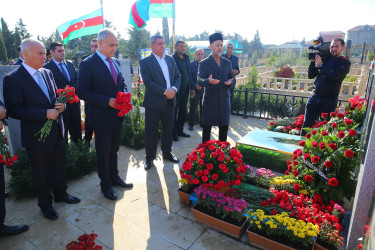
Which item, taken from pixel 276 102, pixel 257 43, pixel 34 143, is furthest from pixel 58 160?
pixel 257 43

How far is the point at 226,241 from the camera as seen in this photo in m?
2.36

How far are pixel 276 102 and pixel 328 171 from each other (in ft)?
14.8

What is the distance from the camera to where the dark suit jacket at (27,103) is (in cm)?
232

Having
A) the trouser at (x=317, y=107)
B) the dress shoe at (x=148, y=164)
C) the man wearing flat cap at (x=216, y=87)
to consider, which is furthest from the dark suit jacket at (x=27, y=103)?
the trouser at (x=317, y=107)

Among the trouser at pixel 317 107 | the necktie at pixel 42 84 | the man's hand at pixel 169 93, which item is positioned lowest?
the trouser at pixel 317 107

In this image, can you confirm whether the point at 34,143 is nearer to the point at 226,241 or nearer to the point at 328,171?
the point at 226,241

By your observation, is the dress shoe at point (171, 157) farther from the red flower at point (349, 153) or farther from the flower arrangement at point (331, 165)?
the red flower at point (349, 153)

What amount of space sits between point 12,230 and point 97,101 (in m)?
1.60

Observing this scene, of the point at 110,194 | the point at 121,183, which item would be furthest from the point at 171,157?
the point at 110,194

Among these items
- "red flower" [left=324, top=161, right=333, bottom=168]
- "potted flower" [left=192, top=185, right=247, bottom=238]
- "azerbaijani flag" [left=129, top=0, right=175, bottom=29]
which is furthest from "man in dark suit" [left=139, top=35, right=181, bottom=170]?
"azerbaijani flag" [left=129, top=0, right=175, bottom=29]

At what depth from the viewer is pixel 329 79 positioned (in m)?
3.82

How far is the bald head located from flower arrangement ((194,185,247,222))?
85.5 inches

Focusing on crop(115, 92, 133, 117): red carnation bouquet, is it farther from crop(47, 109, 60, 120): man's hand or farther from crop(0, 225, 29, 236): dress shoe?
crop(0, 225, 29, 236): dress shoe

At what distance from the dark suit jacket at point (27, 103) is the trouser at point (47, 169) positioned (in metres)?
0.13
